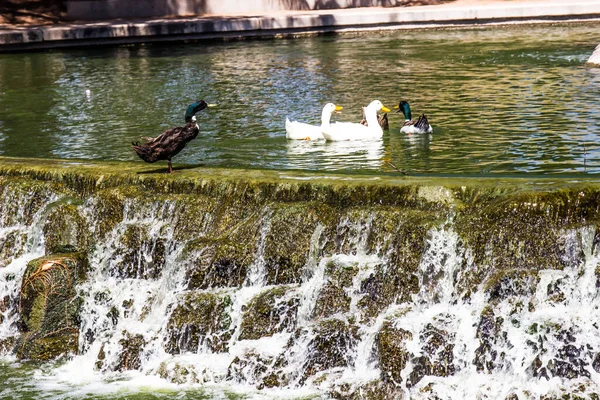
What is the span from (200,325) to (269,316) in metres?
0.62

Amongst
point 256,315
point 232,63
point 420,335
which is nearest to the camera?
point 420,335

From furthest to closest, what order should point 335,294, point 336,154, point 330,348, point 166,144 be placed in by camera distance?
point 336,154 → point 166,144 → point 335,294 → point 330,348

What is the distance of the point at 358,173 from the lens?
11148 mm

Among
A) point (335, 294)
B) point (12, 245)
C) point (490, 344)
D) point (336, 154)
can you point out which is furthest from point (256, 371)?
point (336, 154)

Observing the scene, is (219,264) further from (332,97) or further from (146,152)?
(332,97)

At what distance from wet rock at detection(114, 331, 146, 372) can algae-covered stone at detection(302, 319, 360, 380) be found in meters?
1.58

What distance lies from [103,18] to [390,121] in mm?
17484

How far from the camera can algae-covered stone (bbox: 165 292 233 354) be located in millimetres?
9328

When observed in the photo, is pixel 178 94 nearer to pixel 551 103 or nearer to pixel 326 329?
pixel 551 103

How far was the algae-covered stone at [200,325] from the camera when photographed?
933 cm

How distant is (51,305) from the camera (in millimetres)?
9945

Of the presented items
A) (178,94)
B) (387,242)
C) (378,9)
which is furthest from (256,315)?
(378,9)

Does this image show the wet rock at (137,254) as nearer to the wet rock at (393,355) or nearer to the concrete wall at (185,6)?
the wet rock at (393,355)

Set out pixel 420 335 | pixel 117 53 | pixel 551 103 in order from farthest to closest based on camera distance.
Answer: pixel 117 53
pixel 551 103
pixel 420 335
